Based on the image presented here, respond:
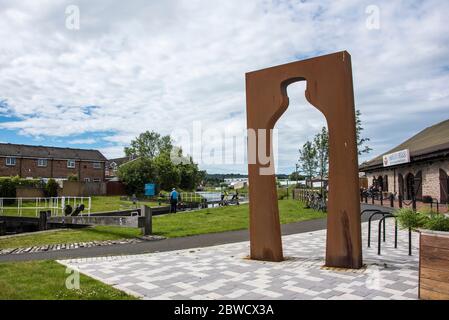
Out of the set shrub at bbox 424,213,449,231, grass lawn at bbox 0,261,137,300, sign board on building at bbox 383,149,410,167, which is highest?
sign board on building at bbox 383,149,410,167

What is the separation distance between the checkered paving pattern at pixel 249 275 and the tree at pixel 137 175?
35.4m

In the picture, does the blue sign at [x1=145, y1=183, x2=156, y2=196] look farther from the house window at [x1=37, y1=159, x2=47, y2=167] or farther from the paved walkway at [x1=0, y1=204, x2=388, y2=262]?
the paved walkway at [x1=0, y1=204, x2=388, y2=262]

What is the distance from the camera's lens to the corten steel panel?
21.8 feet

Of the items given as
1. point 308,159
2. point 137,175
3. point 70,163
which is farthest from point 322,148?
point 70,163

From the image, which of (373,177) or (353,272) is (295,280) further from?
(373,177)

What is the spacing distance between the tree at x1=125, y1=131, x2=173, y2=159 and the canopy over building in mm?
42215

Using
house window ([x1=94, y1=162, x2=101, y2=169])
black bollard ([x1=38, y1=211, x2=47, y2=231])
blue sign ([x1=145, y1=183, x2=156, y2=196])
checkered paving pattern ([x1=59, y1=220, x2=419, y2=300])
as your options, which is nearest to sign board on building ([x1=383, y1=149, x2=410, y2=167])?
checkered paving pattern ([x1=59, y1=220, x2=419, y2=300])

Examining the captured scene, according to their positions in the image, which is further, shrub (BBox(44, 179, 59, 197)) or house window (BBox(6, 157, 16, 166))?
house window (BBox(6, 157, 16, 166))

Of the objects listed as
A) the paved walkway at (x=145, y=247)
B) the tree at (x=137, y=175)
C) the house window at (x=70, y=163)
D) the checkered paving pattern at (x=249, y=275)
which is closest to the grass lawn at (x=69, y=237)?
the paved walkway at (x=145, y=247)

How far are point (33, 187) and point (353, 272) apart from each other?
2905 cm

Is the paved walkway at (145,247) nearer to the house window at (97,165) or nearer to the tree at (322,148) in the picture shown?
the tree at (322,148)

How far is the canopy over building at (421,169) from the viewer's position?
2125cm

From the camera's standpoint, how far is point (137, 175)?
140 feet
